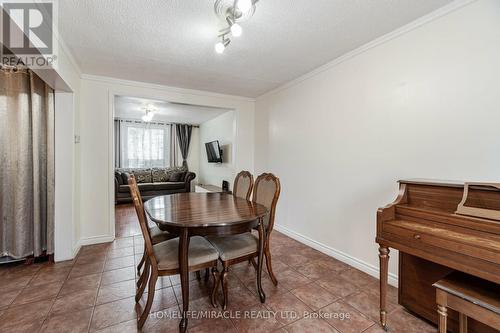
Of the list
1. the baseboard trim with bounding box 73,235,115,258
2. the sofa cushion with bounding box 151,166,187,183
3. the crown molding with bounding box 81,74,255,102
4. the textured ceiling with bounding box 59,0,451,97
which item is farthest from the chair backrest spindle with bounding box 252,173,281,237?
the sofa cushion with bounding box 151,166,187,183

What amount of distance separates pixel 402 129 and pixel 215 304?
2.24 meters

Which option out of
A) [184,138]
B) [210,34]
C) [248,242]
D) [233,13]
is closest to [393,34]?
[233,13]

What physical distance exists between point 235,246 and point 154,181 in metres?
5.43

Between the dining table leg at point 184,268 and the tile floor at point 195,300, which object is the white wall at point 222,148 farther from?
the dining table leg at point 184,268

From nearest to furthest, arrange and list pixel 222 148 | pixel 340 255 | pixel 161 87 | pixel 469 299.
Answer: pixel 469 299 → pixel 340 255 → pixel 161 87 → pixel 222 148

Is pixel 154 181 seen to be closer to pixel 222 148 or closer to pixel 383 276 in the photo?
pixel 222 148

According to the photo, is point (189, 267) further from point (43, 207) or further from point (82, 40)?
point (82, 40)

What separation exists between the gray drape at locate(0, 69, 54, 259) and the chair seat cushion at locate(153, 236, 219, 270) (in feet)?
5.95

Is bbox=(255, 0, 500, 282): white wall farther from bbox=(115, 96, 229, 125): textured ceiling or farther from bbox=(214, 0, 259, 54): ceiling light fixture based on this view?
bbox=(115, 96, 229, 125): textured ceiling

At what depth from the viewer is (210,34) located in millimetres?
2104

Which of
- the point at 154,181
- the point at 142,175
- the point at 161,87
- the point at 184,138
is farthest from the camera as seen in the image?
the point at 184,138

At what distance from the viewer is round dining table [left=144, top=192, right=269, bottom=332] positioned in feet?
5.03

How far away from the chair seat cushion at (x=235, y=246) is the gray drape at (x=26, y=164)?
82.9 inches

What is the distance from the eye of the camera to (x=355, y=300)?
6.17 ft
